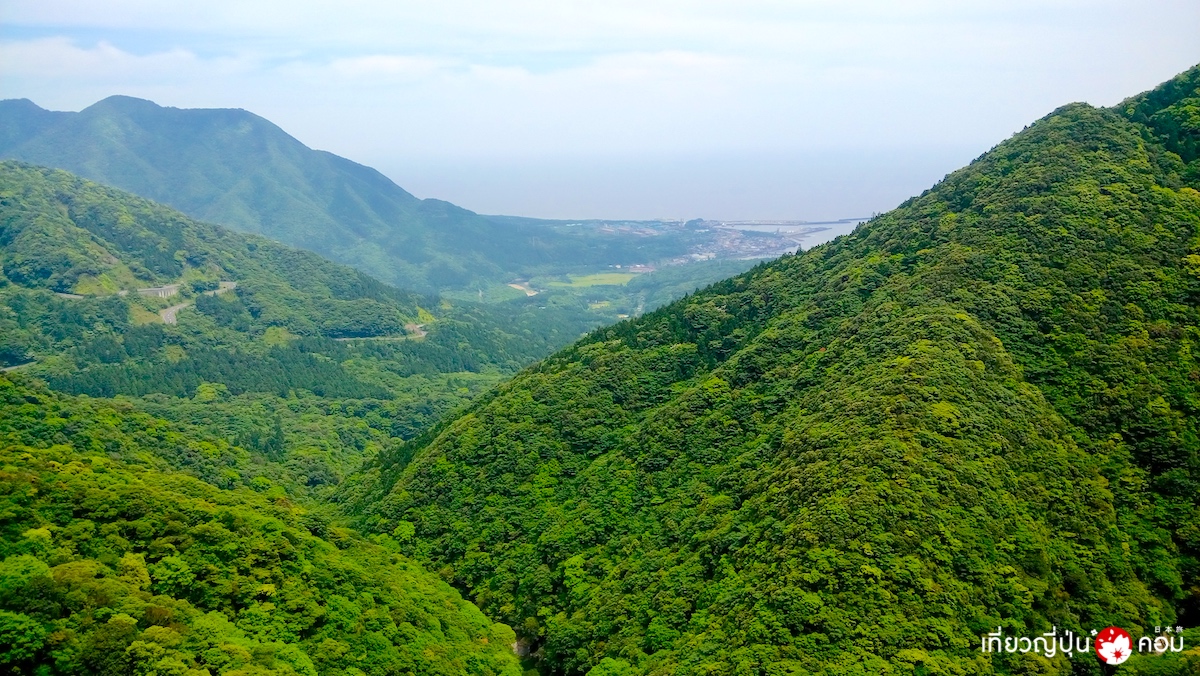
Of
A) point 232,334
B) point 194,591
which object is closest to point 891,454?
point 194,591

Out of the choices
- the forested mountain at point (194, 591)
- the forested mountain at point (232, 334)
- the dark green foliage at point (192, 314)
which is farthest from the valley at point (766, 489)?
the dark green foliage at point (192, 314)

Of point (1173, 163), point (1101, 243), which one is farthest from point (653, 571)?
point (1173, 163)

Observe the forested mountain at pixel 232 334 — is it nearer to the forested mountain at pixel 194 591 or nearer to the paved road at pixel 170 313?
the paved road at pixel 170 313

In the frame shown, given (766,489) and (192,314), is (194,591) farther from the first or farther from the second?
(192,314)

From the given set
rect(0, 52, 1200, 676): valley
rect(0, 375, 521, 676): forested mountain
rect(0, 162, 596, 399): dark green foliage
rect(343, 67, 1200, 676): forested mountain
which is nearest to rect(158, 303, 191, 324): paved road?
rect(0, 162, 596, 399): dark green foliage

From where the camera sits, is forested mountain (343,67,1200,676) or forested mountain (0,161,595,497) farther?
forested mountain (0,161,595,497)

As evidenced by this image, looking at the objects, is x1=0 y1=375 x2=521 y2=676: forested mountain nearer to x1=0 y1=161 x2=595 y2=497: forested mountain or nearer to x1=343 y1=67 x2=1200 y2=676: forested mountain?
x1=343 y1=67 x2=1200 y2=676: forested mountain

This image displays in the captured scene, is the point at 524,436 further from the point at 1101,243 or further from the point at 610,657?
the point at 1101,243
